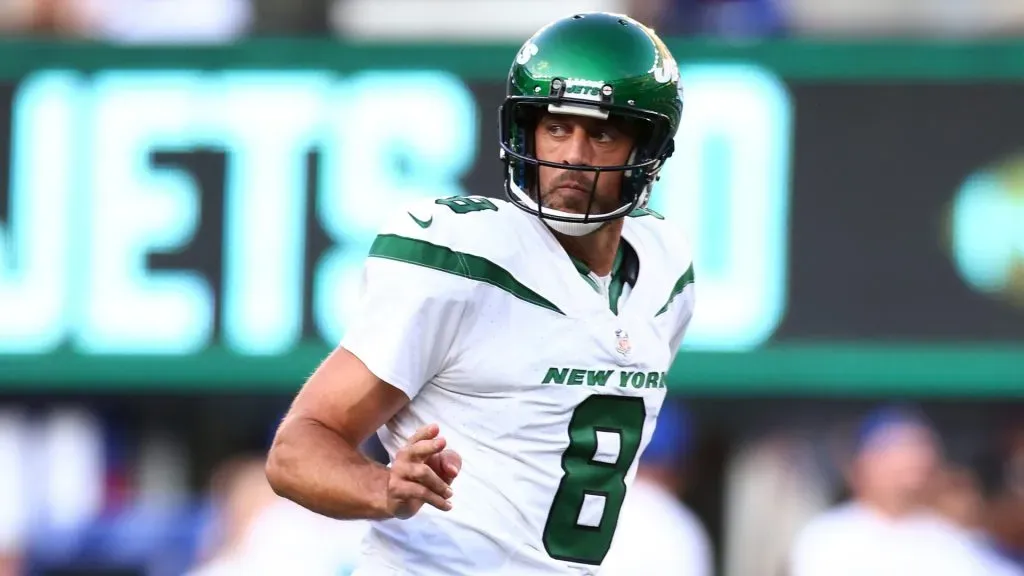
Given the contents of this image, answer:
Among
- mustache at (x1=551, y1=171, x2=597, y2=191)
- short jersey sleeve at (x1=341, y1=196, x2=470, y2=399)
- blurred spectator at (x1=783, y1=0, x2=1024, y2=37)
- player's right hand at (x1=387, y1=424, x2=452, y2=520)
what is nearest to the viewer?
player's right hand at (x1=387, y1=424, x2=452, y2=520)

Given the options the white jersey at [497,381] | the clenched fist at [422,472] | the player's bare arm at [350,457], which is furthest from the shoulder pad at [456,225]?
the clenched fist at [422,472]

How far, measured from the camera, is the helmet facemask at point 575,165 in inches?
137

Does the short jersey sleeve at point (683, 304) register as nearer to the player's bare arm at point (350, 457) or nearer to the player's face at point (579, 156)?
the player's face at point (579, 156)

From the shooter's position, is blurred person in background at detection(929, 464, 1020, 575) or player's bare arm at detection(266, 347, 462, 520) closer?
player's bare arm at detection(266, 347, 462, 520)

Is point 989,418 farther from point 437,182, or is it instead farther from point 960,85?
point 437,182

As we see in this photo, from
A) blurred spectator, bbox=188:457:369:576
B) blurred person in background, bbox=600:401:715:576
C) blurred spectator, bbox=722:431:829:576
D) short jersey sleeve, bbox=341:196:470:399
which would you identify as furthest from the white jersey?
blurred spectator, bbox=722:431:829:576

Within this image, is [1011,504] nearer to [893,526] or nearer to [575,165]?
[893,526]

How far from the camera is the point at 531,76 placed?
3.56 meters

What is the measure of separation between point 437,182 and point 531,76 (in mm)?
3942

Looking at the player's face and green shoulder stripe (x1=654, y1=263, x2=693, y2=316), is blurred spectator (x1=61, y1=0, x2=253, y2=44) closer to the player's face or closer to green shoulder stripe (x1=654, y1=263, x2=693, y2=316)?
green shoulder stripe (x1=654, y1=263, x2=693, y2=316)

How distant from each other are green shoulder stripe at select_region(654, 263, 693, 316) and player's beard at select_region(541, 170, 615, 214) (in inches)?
13.6

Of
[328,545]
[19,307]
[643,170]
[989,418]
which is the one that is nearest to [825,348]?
[989,418]

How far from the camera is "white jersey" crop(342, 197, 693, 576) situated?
3.33 metres

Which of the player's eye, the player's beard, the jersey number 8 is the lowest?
the jersey number 8
